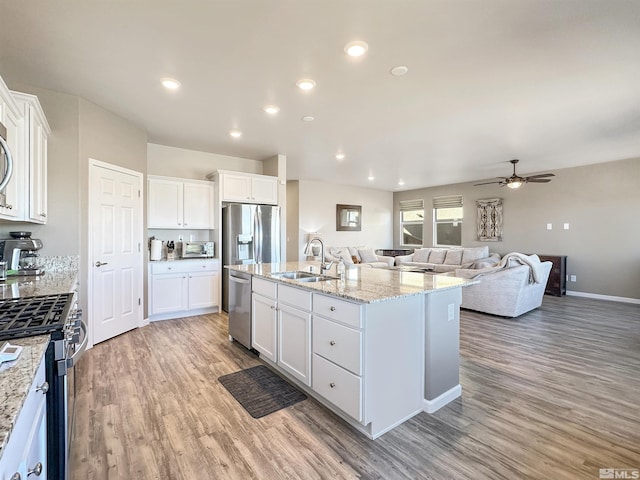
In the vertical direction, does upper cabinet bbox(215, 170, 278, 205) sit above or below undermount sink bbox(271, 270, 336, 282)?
above

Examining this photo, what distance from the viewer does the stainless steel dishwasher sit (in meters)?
3.21

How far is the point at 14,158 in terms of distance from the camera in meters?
2.22

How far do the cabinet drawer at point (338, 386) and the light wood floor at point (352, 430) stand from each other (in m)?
0.16

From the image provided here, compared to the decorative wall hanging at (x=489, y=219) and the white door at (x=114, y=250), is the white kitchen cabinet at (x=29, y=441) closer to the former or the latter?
the white door at (x=114, y=250)

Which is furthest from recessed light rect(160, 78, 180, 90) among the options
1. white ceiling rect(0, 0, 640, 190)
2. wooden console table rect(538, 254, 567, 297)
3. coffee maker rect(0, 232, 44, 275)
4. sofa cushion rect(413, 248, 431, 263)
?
wooden console table rect(538, 254, 567, 297)

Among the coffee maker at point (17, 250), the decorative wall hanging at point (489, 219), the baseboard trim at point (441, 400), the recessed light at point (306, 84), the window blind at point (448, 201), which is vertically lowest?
the baseboard trim at point (441, 400)

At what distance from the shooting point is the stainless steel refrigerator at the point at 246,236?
15.8 feet

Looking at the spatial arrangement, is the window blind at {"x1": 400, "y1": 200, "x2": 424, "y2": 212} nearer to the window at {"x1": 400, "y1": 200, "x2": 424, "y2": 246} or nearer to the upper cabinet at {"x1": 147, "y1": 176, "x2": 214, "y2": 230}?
the window at {"x1": 400, "y1": 200, "x2": 424, "y2": 246}

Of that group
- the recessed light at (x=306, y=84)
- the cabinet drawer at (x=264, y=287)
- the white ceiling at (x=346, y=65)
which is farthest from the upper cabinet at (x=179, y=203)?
the recessed light at (x=306, y=84)

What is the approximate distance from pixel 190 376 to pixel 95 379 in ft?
2.55

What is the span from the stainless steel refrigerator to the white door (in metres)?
1.18

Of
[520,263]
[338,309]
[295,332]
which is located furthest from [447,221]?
[338,309]

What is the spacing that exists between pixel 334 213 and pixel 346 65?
6195mm

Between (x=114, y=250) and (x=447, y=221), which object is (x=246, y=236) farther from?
(x=447, y=221)
